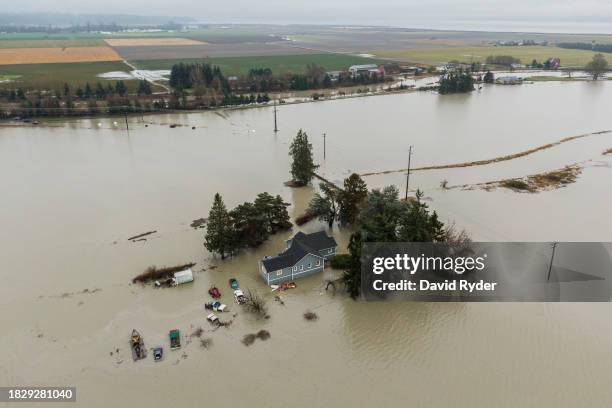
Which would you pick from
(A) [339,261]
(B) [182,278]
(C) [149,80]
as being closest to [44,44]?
(C) [149,80]

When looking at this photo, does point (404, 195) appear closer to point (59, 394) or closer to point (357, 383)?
point (357, 383)

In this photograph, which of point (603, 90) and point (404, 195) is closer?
point (404, 195)

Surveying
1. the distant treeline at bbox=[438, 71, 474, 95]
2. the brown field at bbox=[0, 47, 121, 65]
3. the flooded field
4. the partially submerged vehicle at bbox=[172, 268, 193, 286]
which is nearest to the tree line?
the flooded field

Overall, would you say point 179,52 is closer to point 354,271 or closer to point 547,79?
point 547,79

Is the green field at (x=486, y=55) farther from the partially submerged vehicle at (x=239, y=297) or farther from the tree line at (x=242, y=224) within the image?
the partially submerged vehicle at (x=239, y=297)

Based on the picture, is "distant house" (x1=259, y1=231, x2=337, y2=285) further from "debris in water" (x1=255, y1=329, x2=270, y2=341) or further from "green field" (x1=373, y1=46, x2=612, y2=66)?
"green field" (x1=373, y1=46, x2=612, y2=66)

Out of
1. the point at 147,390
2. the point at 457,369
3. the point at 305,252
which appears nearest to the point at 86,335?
the point at 147,390

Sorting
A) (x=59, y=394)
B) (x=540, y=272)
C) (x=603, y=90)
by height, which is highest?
(x=603, y=90)
